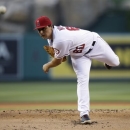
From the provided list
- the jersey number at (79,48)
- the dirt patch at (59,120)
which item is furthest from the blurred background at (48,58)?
the jersey number at (79,48)

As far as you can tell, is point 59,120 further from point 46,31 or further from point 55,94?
point 55,94

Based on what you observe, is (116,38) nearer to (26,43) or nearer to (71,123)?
(26,43)

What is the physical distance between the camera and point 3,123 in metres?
6.12

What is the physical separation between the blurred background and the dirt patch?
7.22 ft

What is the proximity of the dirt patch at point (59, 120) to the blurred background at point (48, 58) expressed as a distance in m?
2.20

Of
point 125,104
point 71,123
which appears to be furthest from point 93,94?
point 71,123

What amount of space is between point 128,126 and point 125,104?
3.76 meters

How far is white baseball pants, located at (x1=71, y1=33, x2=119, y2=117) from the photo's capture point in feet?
19.5

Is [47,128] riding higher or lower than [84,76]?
lower

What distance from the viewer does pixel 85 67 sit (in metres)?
6.00

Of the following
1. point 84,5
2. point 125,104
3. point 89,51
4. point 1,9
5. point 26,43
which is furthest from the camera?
point 84,5

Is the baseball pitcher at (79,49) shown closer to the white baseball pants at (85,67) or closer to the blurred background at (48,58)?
the white baseball pants at (85,67)

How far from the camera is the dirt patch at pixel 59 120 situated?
5.78 metres

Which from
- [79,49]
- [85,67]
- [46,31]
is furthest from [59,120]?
[46,31]
